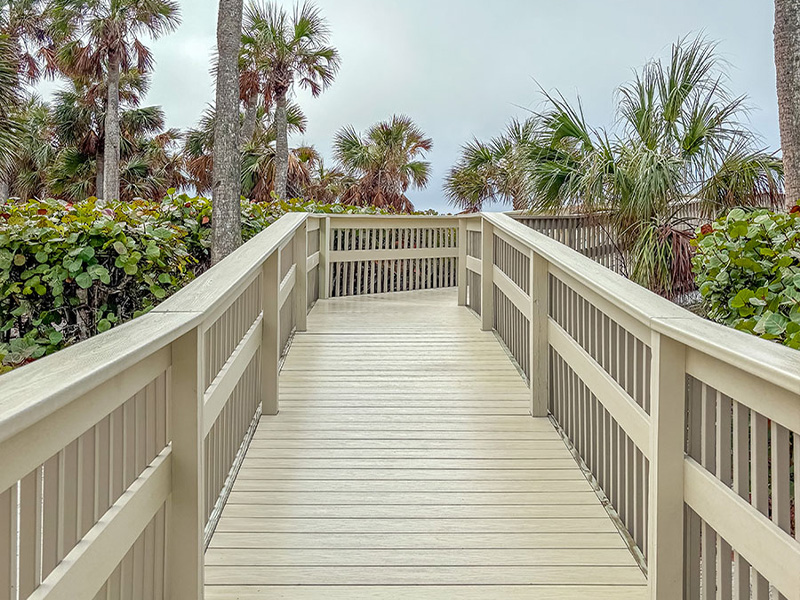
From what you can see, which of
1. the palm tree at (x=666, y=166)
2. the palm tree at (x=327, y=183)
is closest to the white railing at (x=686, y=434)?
the palm tree at (x=666, y=166)

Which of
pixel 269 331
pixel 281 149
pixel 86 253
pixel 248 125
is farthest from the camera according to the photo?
pixel 248 125

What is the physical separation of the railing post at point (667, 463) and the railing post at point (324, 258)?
6.11 m

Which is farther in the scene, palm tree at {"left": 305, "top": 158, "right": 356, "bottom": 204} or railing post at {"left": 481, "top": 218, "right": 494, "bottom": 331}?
palm tree at {"left": 305, "top": 158, "right": 356, "bottom": 204}

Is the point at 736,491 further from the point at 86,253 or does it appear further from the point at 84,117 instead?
the point at 84,117

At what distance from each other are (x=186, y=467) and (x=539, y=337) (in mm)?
2451

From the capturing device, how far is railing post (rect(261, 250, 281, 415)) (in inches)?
158

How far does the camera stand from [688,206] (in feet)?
19.9

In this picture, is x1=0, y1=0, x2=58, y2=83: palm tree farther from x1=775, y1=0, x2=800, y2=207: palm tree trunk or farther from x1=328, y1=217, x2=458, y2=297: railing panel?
x1=775, y1=0, x2=800, y2=207: palm tree trunk

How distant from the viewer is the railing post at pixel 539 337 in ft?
13.1

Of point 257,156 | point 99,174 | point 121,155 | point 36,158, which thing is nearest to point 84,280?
point 257,156

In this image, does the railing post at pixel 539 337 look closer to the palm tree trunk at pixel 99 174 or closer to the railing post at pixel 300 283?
the railing post at pixel 300 283

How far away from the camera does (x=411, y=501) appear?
300 centimetres

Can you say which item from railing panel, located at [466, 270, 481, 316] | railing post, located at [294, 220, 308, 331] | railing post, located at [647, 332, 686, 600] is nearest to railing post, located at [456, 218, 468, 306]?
railing panel, located at [466, 270, 481, 316]

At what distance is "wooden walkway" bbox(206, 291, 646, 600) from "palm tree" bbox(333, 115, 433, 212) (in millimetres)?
13667
